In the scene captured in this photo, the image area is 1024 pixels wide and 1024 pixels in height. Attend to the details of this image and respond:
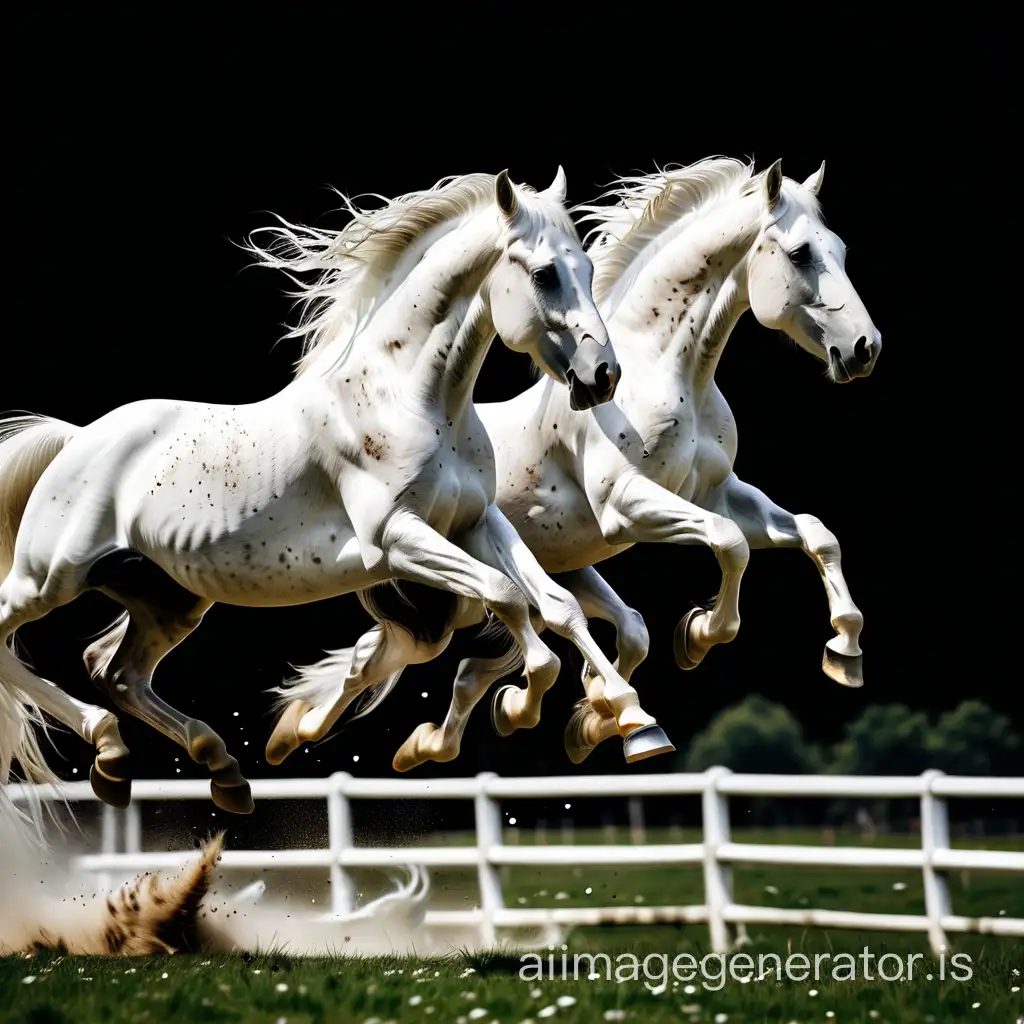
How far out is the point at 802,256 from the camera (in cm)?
673

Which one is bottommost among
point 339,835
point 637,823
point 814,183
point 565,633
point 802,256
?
point 637,823

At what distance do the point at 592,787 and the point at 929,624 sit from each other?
5.94 metres

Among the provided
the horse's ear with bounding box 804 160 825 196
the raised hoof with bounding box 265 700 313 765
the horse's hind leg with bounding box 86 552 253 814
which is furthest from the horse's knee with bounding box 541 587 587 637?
the horse's ear with bounding box 804 160 825 196

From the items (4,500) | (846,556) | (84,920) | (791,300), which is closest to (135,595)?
(4,500)

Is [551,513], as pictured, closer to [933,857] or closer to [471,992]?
[471,992]

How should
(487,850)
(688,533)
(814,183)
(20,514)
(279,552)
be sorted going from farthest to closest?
(487,850), (20,514), (814,183), (688,533), (279,552)

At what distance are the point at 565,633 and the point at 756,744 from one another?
8.37 m

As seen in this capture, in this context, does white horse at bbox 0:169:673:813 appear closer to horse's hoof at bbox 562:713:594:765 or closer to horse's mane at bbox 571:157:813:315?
horse's hoof at bbox 562:713:594:765

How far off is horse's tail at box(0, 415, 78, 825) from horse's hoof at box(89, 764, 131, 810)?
505 mm

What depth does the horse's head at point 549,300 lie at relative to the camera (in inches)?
224

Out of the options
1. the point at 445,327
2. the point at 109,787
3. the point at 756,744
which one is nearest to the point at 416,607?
the point at 445,327

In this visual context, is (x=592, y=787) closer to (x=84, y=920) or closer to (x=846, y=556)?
(x=84, y=920)

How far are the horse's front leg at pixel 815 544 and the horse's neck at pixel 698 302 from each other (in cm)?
51

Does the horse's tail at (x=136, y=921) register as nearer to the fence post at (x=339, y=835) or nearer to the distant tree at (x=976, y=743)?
the fence post at (x=339, y=835)
